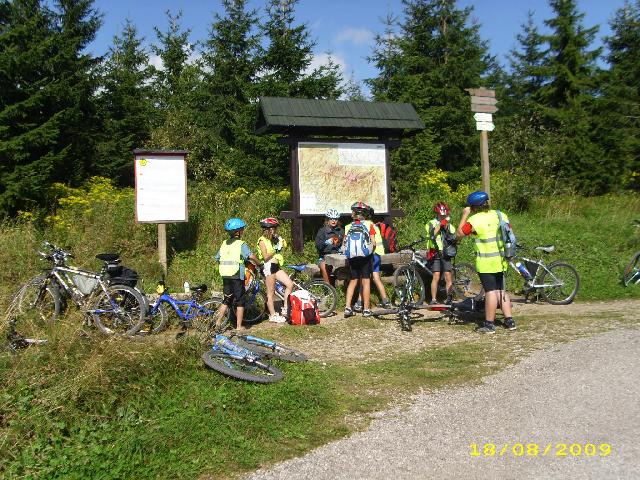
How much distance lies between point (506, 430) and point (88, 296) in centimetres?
580

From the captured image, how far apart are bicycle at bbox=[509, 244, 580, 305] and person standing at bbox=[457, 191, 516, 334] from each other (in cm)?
221

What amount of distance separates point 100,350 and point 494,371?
13.1 feet

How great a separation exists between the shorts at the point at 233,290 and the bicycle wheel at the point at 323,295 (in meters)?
1.46

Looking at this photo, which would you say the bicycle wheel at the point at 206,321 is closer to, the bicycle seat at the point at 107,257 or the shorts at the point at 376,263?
the bicycle seat at the point at 107,257

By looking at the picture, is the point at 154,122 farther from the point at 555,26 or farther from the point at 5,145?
the point at 555,26

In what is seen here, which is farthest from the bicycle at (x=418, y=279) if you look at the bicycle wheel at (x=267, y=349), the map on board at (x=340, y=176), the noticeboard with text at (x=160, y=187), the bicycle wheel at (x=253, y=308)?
the noticeboard with text at (x=160, y=187)

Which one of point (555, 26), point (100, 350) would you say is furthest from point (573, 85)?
point (100, 350)

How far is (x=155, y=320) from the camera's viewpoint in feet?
24.8

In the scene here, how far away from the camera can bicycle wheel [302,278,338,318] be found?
895 centimetres

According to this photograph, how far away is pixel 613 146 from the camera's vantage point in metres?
21.0

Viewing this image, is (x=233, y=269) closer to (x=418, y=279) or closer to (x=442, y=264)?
(x=418, y=279)

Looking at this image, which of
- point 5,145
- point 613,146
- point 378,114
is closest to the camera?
point 378,114

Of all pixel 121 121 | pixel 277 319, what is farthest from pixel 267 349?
pixel 121 121
